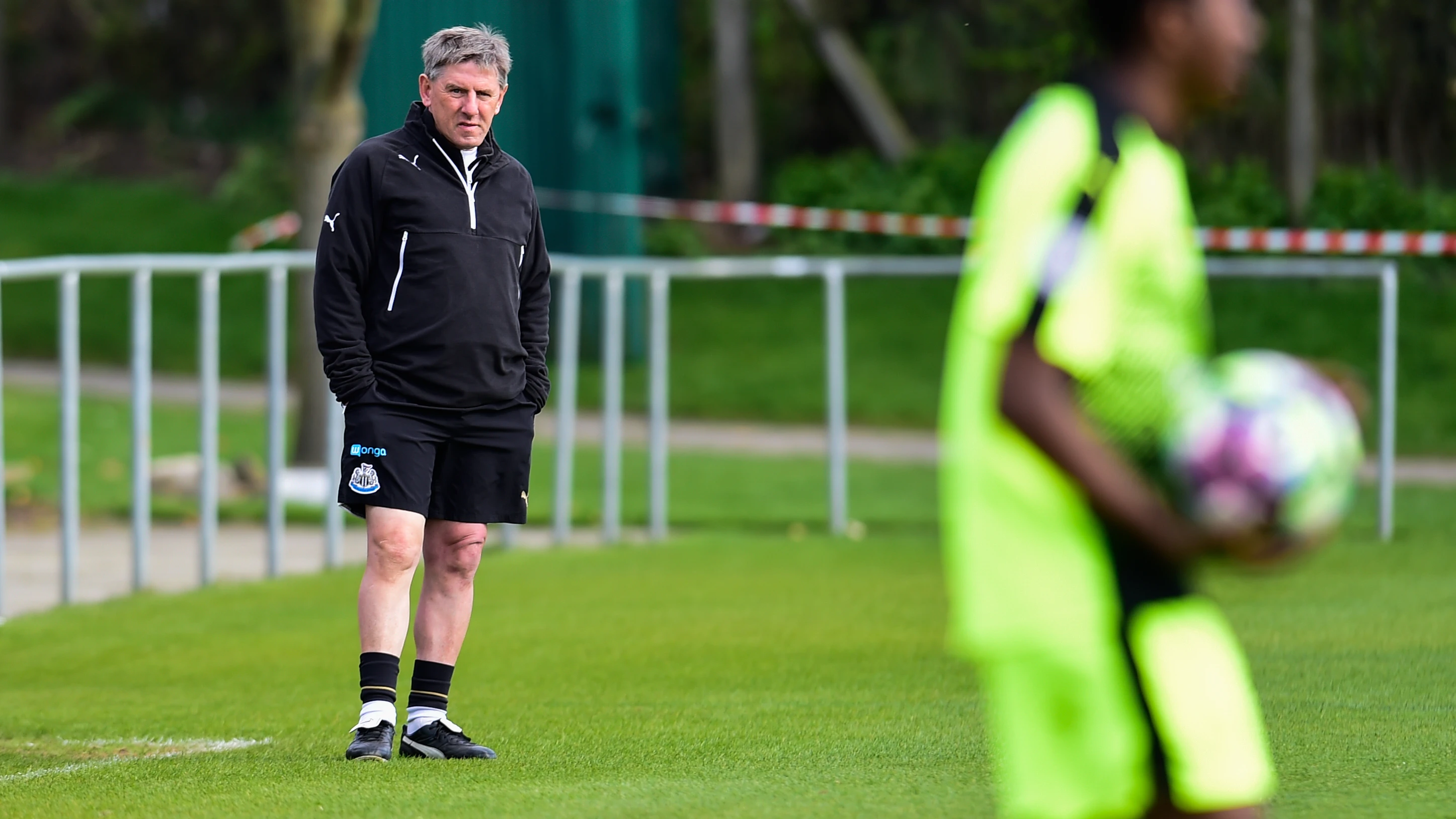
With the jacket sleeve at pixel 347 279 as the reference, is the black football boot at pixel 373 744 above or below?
below

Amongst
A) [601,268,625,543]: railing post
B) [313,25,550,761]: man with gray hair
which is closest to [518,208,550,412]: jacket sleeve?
[313,25,550,761]: man with gray hair

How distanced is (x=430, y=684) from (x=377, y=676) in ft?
0.52

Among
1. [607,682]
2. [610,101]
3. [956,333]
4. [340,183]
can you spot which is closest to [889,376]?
A: [610,101]

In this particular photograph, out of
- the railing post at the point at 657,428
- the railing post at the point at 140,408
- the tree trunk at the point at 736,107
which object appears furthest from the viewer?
the tree trunk at the point at 736,107

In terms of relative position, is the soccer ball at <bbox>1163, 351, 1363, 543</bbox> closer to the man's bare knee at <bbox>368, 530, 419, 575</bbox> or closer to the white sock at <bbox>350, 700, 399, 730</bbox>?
the man's bare knee at <bbox>368, 530, 419, 575</bbox>

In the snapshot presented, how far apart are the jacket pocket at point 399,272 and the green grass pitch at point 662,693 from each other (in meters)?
1.20

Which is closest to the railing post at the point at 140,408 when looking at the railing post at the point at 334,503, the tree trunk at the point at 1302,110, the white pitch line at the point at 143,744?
the railing post at the point at 334,503

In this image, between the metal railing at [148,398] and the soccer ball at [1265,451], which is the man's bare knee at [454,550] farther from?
the metal railing at [148,398]

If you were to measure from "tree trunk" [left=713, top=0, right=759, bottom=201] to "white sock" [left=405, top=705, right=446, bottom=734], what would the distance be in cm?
1853

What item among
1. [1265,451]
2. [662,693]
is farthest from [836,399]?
[1265,451]

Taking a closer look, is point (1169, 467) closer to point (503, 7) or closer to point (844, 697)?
point (844, 697)

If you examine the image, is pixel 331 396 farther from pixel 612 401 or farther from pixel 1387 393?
pixel 1387 393

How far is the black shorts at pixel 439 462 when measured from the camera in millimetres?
5391

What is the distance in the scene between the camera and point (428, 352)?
5.44 m
